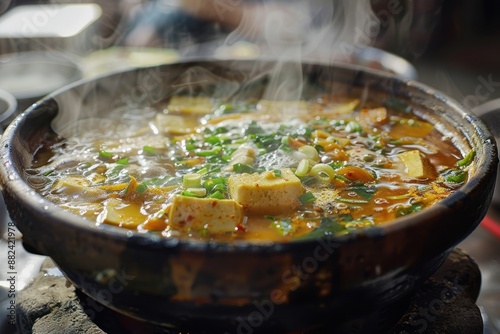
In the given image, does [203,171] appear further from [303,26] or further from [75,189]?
[303,26]

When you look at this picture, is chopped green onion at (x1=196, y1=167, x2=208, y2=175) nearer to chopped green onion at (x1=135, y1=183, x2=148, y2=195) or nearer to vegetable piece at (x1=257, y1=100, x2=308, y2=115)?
chopped green onion at (x1=135, y1=183, x2=148, y2=195)

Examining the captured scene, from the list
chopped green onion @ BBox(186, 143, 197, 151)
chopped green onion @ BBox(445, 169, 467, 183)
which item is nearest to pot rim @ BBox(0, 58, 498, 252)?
→ chopped green onion @ BBox(445, 169, 467, 183)

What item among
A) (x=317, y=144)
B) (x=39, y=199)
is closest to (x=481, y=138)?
(x=317, y=144)

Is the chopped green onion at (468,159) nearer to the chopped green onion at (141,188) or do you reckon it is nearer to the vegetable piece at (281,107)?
the vegetable piece at (281,107)

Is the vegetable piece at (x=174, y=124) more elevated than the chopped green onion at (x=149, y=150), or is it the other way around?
the chopped green onion at (x=149, y=150)

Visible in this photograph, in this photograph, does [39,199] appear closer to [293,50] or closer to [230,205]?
[230,205]

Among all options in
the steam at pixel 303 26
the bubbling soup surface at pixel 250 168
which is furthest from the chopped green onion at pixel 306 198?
the steam at pixel 303 26
